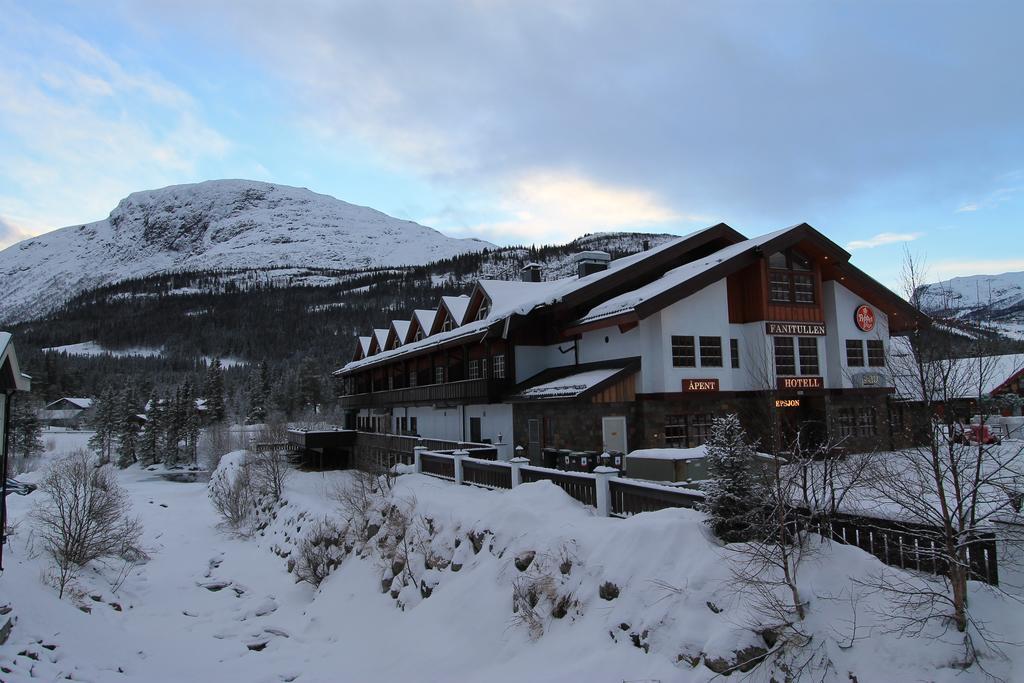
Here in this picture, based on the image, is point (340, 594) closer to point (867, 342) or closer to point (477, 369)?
point (477, 369)

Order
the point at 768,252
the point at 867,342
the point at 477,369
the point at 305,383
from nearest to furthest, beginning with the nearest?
the point at 768,252
the point at 867,342
the point at 477,369
the point at 305,383

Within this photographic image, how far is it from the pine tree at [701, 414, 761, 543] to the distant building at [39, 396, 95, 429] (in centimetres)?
11806

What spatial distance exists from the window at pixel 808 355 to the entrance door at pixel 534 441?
10804 mm

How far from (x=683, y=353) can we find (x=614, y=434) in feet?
13.1

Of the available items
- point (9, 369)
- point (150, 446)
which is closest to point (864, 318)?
point (9, 369)

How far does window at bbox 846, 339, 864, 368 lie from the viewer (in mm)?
27422

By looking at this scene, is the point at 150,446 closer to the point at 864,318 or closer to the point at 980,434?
the point at 864,318

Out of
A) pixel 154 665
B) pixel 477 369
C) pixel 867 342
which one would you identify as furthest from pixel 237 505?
pixel 867 342

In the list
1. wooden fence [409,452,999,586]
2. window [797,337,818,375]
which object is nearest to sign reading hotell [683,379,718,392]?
window [797,337,818,375]

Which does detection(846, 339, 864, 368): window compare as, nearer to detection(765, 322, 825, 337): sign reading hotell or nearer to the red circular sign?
the red circular sign

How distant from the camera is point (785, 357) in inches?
1008

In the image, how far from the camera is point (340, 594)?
18.8m

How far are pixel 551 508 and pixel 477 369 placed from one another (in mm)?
18531

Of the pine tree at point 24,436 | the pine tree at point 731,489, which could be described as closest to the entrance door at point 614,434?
the pine tree at point 731,489
